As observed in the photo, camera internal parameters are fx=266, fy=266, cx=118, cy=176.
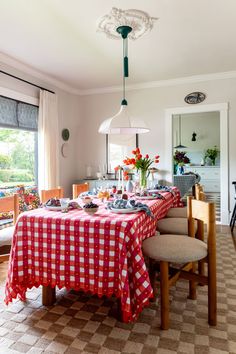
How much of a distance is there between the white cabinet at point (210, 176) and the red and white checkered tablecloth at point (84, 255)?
22.9 feet

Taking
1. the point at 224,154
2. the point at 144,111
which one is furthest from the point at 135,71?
the point at 224,154

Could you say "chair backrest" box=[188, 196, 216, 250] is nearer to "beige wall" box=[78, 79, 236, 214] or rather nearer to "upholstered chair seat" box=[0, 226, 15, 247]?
"upholstered chair seat" box=[0, 226, 15, 247]

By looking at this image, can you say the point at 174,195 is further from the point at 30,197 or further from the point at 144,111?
the point at 144,111

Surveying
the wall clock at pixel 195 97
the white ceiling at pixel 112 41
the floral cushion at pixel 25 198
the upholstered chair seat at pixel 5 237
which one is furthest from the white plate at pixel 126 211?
the wall clock at pixel 195 97

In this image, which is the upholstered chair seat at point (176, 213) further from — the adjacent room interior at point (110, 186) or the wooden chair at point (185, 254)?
the wooden chair at point (185, 254)

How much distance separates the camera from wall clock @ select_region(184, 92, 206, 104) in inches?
183

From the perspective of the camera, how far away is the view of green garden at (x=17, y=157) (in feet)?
12.9

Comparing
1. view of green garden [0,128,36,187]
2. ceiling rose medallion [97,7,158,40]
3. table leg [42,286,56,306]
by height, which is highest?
ceiling rose medallion [97,7,158,40]

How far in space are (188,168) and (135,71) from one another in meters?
5.11

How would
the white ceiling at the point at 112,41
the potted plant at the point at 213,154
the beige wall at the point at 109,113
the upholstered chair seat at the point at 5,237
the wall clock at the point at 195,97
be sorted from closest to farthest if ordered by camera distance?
the white ceiling at the point at 112,41
the upholstered chair seat at the point at 5,237
the beige wall at the point at 109,113
the wall clock at the point at 195,97
the potted plant at the point at 213,154

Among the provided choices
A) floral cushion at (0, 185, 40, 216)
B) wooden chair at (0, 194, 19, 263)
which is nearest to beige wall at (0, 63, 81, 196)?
floral cushion at (0, 185, 40, 216)

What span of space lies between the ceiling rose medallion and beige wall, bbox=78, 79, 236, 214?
202cm

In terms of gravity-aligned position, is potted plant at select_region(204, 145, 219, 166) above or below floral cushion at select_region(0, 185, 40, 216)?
above

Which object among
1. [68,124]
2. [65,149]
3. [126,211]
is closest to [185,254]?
[126,211]
